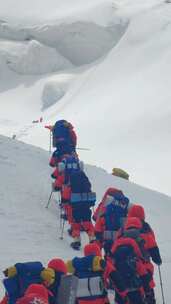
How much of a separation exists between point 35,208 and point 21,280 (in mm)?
6810

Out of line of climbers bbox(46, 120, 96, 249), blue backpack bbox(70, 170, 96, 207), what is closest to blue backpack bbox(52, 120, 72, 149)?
line of climbers bbox(46, 120, 96, 249)

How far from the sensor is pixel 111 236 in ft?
37.9

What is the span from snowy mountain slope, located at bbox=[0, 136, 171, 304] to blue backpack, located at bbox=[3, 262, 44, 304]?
3011mm

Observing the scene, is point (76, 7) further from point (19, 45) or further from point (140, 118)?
point (140, 118)

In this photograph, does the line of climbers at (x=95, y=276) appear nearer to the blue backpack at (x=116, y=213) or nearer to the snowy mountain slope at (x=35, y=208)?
the blue backpack at (x=116, y=213)

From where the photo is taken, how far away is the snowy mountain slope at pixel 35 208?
13016 millimetres

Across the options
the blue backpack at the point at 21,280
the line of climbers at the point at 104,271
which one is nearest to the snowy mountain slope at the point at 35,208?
the line of climbers at the point at 104,271

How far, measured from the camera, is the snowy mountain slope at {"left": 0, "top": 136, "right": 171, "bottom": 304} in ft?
42.7

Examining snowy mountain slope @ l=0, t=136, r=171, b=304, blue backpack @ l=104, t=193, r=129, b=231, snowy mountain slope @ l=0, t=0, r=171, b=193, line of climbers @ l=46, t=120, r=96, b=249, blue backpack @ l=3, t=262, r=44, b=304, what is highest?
blue backpack @ l=3, t=262, r=44, b=304

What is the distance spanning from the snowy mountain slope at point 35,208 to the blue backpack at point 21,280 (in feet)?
9.88

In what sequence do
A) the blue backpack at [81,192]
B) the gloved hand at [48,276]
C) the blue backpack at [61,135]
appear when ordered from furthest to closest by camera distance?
the blue backpack at [61,135] < the blue backpack at [81,192] < the gloved hand at [48,276]

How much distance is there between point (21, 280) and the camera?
28.3 ft

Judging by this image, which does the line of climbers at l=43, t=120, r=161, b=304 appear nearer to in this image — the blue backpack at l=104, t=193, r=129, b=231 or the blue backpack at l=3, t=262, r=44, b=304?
the blue backpack at l=104, t=193, r=129, b=231

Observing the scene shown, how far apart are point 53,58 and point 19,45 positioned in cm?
290
